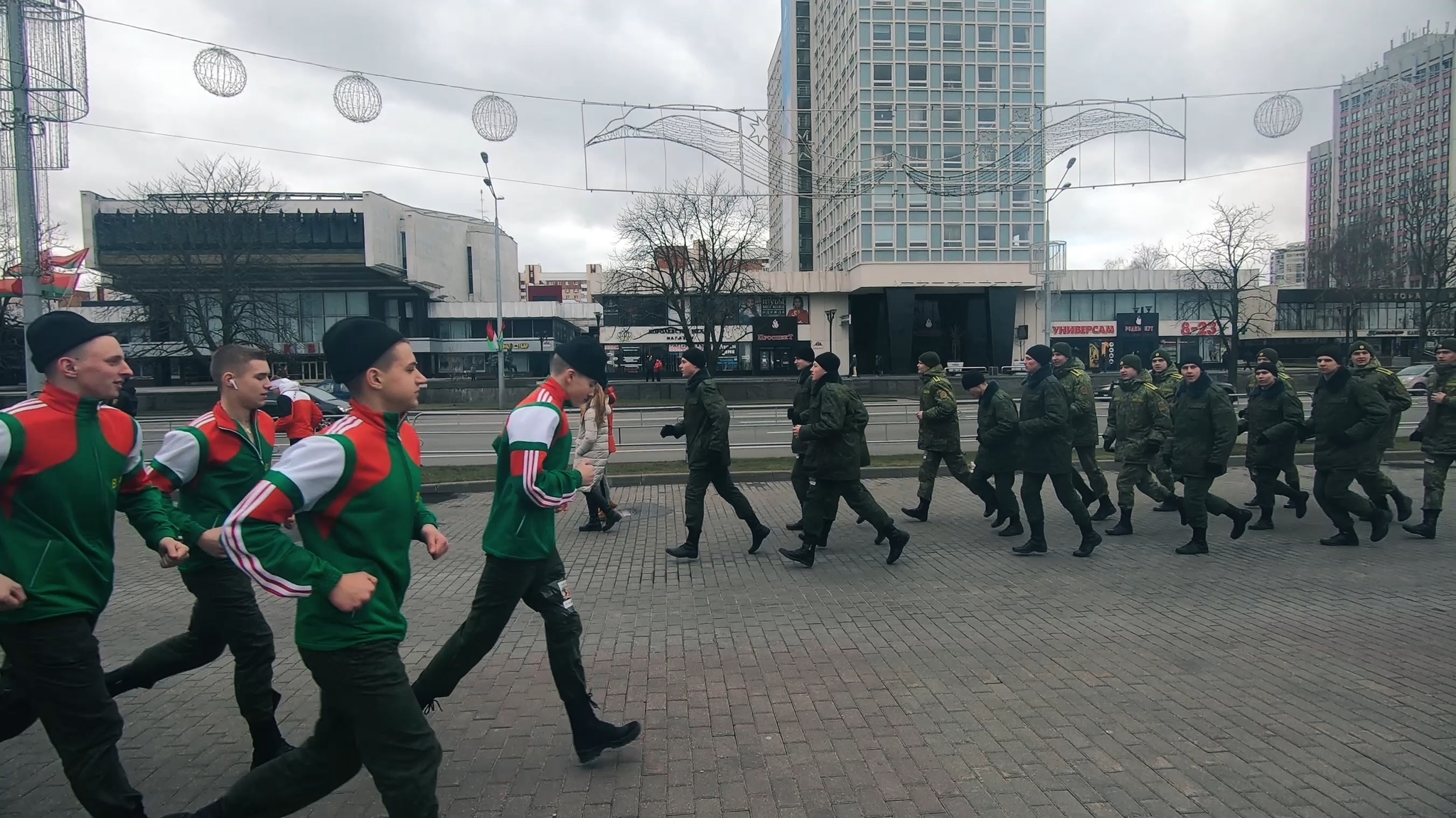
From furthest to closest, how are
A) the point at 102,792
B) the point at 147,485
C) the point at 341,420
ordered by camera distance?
the point at 147,485, the point at 102,792, the point at 341,420

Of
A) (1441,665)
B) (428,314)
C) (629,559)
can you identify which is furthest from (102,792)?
(428,314)

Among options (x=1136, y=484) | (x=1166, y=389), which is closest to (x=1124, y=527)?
(x=1136, y=484)

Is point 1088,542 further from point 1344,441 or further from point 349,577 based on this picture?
point 349,577

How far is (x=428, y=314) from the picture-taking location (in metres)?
70.1

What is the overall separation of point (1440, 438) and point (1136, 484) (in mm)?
2757

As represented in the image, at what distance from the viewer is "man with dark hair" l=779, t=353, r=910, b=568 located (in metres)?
6.95

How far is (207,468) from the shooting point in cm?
367

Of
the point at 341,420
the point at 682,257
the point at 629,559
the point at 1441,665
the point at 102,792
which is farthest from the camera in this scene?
the point at 682,257

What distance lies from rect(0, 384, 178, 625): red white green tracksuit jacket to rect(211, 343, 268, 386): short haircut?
84 cm

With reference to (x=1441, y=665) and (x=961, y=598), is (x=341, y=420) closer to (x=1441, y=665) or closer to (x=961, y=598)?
(x=961, y=598)

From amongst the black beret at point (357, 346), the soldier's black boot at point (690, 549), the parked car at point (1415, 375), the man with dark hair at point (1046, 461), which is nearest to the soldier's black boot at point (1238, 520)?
the man with dark hair at point (1046, 461)

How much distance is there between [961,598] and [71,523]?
5.39 m

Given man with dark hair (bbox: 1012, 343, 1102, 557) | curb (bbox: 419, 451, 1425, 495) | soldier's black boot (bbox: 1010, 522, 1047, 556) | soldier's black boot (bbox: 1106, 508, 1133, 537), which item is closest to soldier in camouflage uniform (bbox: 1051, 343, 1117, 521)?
soldier's black boot (bbox: 1106, 508, 1133, 537)

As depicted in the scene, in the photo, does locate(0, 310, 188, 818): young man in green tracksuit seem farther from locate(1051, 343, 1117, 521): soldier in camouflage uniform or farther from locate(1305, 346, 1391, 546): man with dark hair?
locate(1305, 346, 1391, 546): man with dark hair
